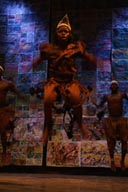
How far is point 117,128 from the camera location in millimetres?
8555

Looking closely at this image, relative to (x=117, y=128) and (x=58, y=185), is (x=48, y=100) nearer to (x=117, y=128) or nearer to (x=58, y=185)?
(x=58, y=185)

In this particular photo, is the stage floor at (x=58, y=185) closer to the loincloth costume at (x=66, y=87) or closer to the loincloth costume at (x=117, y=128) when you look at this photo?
the loincloth costume at (x=66, y=87)

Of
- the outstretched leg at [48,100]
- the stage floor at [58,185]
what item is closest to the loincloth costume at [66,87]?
the outstretched leg at [48,100]

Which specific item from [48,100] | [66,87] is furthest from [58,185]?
[66,87]

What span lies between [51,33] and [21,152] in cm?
278

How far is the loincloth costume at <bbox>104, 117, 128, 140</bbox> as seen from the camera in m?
8.49

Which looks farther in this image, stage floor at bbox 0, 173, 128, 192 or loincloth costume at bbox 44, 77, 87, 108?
loincloth costume at bbox 44, 77, 87, 108

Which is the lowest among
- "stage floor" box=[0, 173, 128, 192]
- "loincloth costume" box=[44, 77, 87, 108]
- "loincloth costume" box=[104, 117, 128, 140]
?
"stage floor" box=[0, 173, 128, 192]

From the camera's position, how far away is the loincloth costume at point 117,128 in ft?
27.9

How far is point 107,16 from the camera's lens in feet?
32.2

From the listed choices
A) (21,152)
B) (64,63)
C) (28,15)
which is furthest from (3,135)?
(28,15)

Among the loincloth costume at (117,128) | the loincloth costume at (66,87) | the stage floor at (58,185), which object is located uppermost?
the loincloth costume at (66,87)

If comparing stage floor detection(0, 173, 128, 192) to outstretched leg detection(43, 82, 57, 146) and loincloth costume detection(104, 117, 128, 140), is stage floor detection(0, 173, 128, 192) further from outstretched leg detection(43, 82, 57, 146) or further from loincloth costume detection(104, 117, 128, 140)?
loincloth costume detection(104, 117, 128, 140)

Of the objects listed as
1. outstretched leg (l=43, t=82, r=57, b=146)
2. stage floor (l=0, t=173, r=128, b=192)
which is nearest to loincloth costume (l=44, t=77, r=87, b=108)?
outstretched leg (l=43, t=82, r=57, b=146)
